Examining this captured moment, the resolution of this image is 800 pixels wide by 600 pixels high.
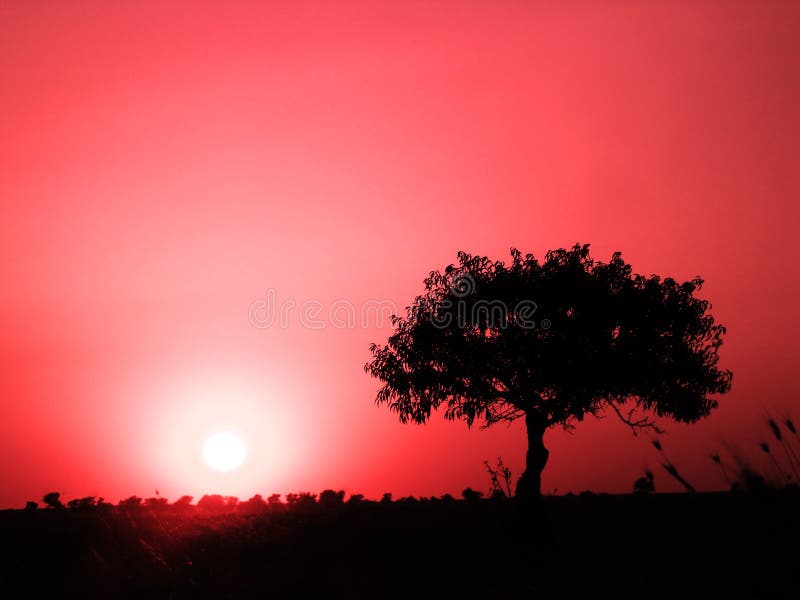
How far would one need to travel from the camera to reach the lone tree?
36531 millimetres

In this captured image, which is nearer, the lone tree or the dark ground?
the dark ground

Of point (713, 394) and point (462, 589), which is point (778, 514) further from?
point (462, 589)

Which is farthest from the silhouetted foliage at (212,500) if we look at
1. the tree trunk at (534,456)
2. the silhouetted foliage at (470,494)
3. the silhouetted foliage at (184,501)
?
the tree trunk at (534,456)

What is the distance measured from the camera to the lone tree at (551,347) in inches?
1438

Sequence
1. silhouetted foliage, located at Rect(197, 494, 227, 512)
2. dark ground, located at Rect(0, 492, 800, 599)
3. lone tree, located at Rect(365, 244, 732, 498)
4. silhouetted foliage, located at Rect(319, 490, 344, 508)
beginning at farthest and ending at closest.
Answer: silhouetted foliage, located at Rect(197, 494, 227, 512) < silhouetted foliage, located at Rect(319, 490, 344, 508) < lone tree, located at Rect(365, 244, 732, 498) < dark ground, located at Rect(0, 492, 800, 599)

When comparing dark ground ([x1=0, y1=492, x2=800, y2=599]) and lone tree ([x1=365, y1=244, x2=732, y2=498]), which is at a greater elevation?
lone tree ([x1=365, y1=244, x2=732, y2=498])

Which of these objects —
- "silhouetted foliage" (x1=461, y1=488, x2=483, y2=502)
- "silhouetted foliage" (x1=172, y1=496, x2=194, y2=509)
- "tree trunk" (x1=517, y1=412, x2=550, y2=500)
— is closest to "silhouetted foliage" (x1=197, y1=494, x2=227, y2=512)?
"silhouetted foliage" (x1=172, y1=496, x2=194, y2=509)

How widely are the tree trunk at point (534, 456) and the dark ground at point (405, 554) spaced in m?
1.66

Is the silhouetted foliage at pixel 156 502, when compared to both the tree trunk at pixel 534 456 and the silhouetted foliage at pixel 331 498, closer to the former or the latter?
the silhouetted foliage at pixel 331 498

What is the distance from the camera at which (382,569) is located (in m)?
27.0

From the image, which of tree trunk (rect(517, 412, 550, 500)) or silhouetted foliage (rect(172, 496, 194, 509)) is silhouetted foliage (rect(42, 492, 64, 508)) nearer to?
silhouetted foliage (rect(172, 496, 194, 509))

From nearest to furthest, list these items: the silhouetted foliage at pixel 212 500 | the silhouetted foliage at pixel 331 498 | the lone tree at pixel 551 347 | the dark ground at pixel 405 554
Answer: the dark ground at pixel 405 554, the lone tree at pixel 551 347, the silhouetted foliage at pixel 331 498, the silhouetted foliage at pixel 212 500

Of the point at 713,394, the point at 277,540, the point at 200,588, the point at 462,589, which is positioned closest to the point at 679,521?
the point at 713,394

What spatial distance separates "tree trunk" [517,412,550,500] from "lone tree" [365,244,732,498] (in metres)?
0.05
